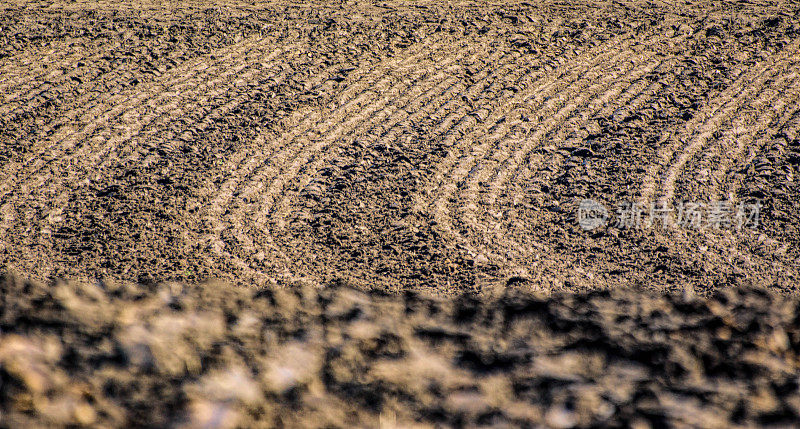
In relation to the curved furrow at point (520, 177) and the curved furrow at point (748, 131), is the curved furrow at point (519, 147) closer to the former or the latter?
the curved furrow at point (520, 177)

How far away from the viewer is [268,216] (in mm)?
1879

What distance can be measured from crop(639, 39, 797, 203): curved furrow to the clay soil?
0.04ft

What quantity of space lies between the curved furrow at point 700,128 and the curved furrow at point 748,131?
0.05 metres

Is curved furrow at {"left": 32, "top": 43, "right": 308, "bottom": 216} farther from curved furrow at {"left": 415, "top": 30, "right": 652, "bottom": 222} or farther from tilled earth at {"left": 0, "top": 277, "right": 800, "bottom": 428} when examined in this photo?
curved furrow at {"left": 415, "top": 30, "right": 652, "bottom": 222}

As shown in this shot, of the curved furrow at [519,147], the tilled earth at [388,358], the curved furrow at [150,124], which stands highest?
the curved furrow at [150,124]

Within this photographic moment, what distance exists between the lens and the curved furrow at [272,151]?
184cm

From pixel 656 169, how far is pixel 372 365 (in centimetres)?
122

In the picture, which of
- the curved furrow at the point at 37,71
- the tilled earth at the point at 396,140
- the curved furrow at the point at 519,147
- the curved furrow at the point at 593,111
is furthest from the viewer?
the curved furrow at the point at 37,71

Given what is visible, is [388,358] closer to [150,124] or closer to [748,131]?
Result: [150,124]

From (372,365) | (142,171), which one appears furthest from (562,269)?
(142,171)

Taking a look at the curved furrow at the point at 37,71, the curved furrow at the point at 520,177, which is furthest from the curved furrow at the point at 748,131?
the curved furrow at the point at 37,71

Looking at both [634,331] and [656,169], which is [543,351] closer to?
[634,331]

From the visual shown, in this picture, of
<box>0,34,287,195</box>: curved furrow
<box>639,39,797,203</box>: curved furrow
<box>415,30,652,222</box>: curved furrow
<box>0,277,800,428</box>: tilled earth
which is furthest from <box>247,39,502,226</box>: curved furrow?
<box>639,39,797,203</box>: curved furrow

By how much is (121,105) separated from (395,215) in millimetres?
1201
